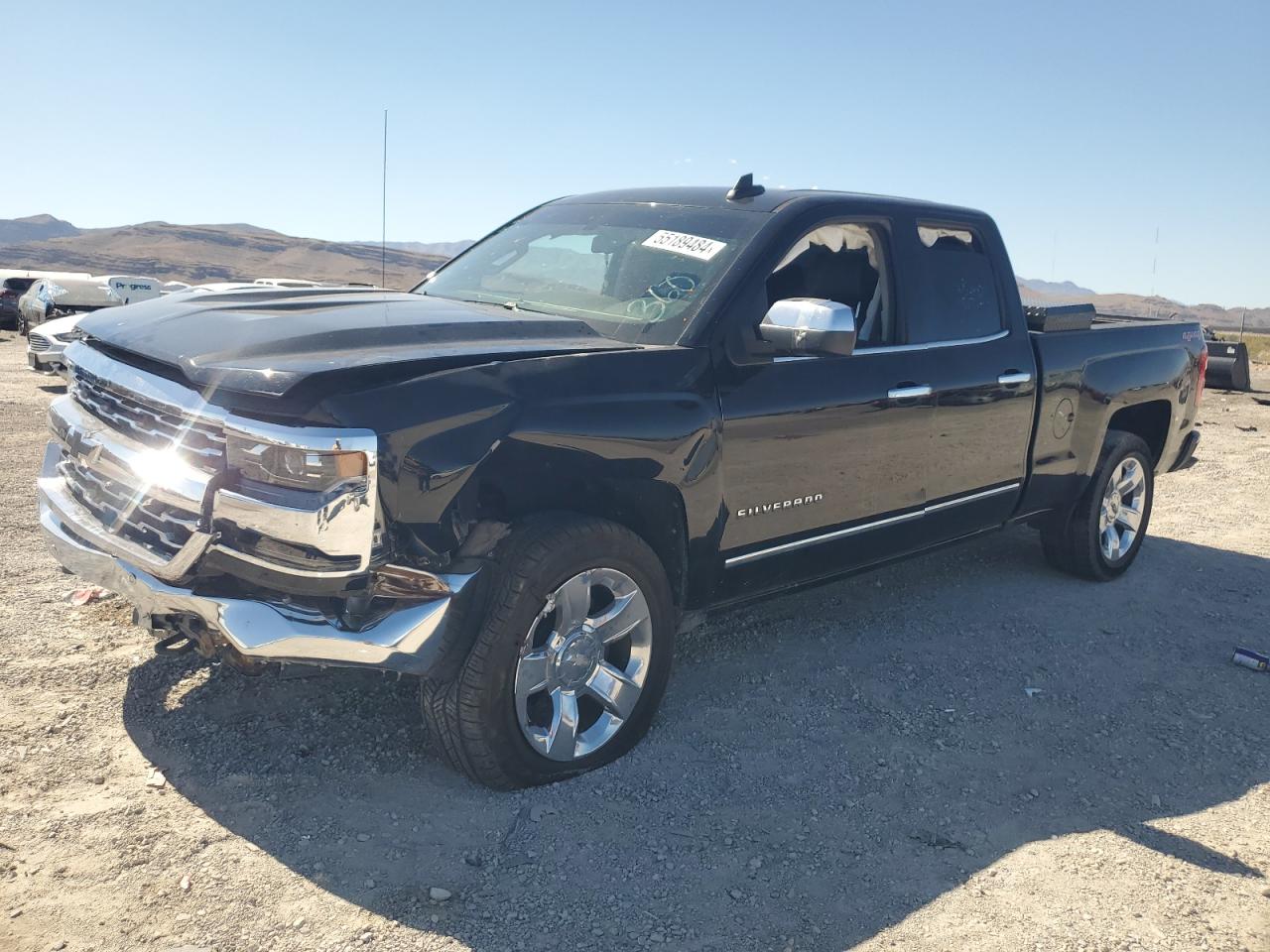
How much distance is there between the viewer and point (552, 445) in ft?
10.2

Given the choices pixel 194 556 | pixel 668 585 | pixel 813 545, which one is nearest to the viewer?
pixel 194 556

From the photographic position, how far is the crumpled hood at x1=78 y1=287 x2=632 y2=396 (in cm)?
289

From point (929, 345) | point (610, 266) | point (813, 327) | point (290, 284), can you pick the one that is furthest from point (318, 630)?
point (290, 284)

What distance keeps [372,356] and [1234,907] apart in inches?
116

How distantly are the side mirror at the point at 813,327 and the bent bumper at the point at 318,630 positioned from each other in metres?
1.43

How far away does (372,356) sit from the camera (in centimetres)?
296

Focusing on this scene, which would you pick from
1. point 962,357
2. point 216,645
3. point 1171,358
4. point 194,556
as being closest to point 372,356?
point 194,556

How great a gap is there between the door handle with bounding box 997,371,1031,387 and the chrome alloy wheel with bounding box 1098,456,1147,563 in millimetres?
1241

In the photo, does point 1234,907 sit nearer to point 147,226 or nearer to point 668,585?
point 668,585

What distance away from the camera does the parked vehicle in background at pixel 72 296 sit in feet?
61.9

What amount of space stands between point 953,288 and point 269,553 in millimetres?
3350

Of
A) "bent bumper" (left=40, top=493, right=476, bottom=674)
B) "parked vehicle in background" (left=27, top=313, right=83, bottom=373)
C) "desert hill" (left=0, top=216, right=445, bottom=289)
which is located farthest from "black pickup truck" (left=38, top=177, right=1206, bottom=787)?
"desert hill" (left=0, top=216, right=445, bottom=289)

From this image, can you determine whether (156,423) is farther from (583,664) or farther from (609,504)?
(583,664)

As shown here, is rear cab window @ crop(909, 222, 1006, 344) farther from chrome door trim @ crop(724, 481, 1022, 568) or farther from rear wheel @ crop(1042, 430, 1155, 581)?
rear wheel @ crop(1042, 430, 1155, 581)
